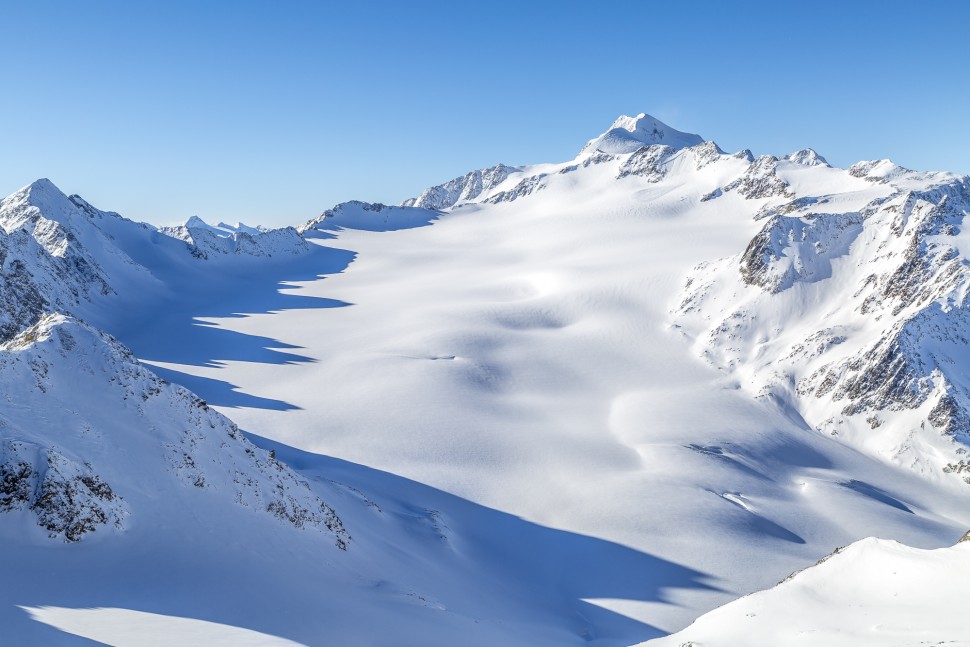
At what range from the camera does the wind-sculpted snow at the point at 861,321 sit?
61.7 m

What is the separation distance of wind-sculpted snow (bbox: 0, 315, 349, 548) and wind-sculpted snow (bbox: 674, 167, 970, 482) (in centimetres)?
5530

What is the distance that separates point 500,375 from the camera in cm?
6844

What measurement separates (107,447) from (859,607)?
22949 mm

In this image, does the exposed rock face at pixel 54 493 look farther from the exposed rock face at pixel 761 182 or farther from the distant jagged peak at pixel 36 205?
the exposed rock face at pixel 761 182

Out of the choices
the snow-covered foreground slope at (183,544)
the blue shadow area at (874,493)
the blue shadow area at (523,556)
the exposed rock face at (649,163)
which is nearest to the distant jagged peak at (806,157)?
the exposed rock face at (649,163)

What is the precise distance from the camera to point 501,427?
5472 centimetres

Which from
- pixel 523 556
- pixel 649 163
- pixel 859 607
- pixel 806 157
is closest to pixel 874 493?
pixel 523 556

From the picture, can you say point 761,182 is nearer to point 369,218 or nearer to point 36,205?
point 369,218

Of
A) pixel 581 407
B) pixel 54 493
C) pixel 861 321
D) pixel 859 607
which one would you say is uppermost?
pixel 861 321

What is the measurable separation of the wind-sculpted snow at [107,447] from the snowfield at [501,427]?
102mm

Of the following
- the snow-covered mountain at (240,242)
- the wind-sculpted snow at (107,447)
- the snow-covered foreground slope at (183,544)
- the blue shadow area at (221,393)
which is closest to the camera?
the snow-covered foreground slope at (183,544)

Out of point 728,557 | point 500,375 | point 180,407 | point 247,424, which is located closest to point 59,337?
point 180,407

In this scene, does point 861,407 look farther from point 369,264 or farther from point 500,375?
point 369,264

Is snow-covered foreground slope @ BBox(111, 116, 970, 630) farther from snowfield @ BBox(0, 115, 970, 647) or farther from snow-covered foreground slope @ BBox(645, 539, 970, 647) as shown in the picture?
snow-covered foreground slope @ BBox(645, 539, 970, 647)
